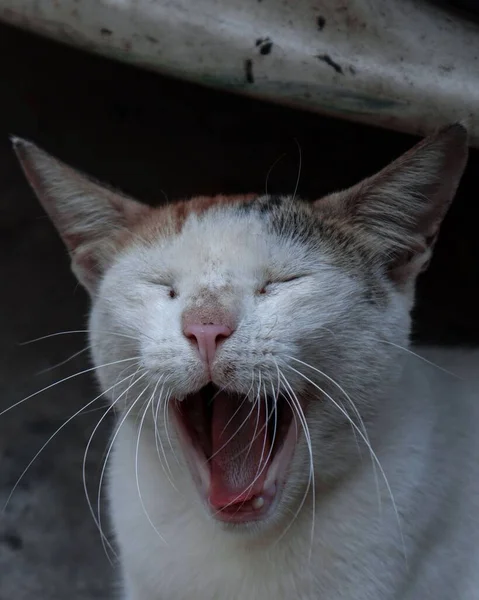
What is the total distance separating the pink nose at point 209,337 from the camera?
46.5 inches

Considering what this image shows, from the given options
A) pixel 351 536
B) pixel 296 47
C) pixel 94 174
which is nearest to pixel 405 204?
pixel 296 47

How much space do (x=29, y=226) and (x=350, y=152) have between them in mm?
980

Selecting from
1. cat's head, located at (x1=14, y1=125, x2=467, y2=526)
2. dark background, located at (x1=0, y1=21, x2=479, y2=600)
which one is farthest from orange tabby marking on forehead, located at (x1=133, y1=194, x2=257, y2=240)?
dark background, located at (x1=0, y1=21, x2=479, y2=600)

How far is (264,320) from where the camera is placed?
1222mm

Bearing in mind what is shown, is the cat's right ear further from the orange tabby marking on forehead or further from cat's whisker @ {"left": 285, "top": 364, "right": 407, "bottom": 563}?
cat's whisker @ {"left": 285, "top": 364, "right": 407, "bottom": 563}

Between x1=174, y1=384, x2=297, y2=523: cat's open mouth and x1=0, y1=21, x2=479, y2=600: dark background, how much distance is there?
3.55 ft

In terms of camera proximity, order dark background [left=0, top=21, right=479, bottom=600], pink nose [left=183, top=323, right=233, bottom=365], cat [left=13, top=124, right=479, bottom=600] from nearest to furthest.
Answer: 1. pink nose [left=183, top=323, right=233, bottom=365]
2. cat [left=13, top=124, right=479, bottom=600]
3. dark background [left=0, top=21, right=479, bottom=600]

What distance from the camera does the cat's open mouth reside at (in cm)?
133

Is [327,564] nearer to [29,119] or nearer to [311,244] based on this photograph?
[311,244]

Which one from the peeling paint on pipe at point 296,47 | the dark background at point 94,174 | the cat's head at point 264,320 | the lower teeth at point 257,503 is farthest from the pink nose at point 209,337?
the dark background at point 94,174

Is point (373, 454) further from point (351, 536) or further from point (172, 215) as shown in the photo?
point (172, 215)

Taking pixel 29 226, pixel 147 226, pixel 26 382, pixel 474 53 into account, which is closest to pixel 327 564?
pixel 147 226

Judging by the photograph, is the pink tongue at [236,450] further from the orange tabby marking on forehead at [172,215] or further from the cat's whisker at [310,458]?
the orange tabby marking on forehead at [172,215]

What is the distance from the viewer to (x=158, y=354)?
1.23 meters
